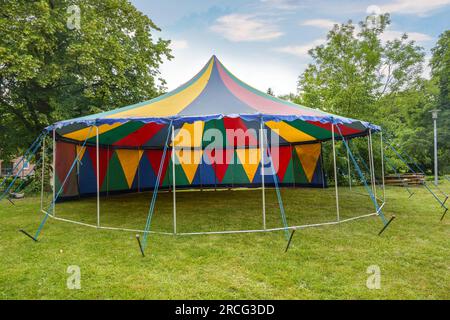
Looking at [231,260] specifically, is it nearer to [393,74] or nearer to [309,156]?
[309,156]

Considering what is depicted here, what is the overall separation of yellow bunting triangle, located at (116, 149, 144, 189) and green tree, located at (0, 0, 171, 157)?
1.66 metres

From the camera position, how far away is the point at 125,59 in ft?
36.0

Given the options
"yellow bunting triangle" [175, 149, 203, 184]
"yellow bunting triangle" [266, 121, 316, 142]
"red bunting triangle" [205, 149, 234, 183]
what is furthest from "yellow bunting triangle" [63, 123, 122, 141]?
"red bunting triangle" [205, 149, 234, 183]

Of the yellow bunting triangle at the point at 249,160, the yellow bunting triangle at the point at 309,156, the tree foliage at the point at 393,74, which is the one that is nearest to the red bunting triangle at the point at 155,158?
the yellow bunting triangle at the point at 249,160

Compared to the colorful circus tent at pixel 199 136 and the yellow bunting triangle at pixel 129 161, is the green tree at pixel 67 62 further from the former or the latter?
the colorful circus tent at pixel 199 136

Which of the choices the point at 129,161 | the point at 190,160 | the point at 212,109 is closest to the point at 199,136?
the point at 190,160

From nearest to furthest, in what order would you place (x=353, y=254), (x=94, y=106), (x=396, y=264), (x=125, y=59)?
(x=396, y=264), (x=353, y=254), (x=94, y=106), (x=125, y=59)

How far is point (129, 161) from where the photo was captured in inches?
403

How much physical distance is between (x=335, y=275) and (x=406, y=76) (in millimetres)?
19326

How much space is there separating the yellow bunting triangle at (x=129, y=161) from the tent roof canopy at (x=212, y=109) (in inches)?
111

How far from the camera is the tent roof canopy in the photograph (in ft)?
15.8

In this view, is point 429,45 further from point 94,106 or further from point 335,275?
point 335,275
